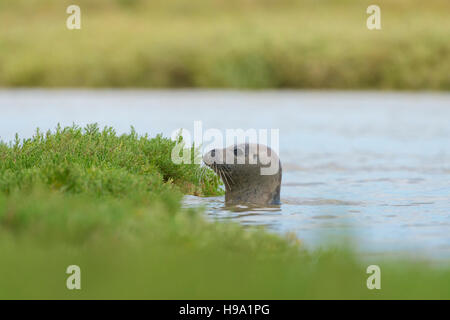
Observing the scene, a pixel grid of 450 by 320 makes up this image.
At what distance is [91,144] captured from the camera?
10906 millimetres

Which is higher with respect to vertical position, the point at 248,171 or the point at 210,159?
the point at 210,159

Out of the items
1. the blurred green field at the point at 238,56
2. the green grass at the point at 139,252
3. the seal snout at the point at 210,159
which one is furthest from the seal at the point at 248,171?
the blurred green field at the point at 238,56

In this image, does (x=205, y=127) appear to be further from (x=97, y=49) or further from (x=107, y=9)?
(x=107, y=9)

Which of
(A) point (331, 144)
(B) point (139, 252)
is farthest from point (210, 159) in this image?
(A) point (331, 144)

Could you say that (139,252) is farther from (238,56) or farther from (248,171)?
(238,56)

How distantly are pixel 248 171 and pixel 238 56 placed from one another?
1166 inches

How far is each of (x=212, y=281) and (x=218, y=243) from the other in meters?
1.49

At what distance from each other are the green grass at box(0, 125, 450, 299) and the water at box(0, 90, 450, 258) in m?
0.84

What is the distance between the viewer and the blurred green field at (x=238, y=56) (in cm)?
3922

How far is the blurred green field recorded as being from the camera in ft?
129

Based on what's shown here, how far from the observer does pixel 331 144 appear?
67.6ft

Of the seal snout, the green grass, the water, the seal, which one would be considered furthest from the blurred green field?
the green grass

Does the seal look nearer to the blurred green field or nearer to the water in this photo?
the water
